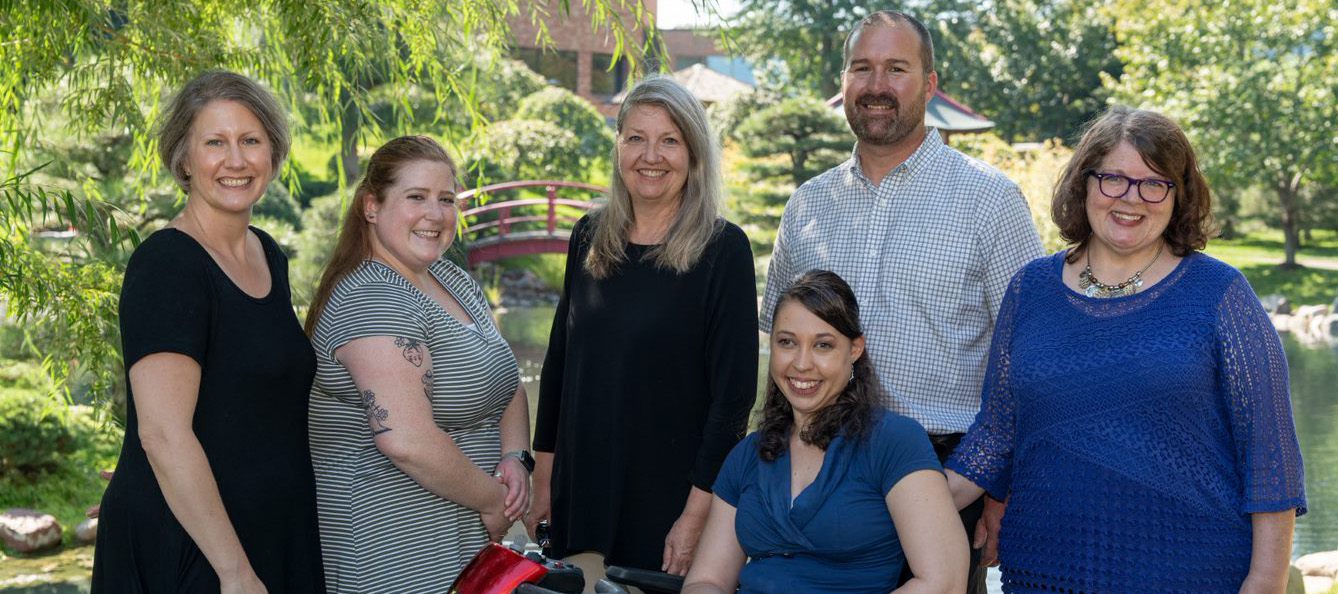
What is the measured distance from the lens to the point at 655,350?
8.75 ft

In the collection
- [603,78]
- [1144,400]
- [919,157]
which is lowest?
[1144,400]

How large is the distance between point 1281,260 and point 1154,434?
80.0 feet

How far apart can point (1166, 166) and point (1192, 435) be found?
45 cm

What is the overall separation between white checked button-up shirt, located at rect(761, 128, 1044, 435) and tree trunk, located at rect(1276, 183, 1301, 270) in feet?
73.1

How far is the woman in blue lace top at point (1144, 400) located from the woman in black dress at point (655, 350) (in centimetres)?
62

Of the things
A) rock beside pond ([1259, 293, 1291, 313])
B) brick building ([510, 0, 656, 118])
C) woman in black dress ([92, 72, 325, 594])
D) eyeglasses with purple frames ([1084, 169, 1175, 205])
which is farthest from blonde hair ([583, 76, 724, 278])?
brick building ([510, 0, 656, 118])

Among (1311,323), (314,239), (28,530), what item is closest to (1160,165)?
(28,530)

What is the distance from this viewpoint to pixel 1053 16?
3038cm

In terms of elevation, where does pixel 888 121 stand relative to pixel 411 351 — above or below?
above

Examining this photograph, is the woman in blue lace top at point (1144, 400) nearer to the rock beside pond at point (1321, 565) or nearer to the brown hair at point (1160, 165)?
the brown hair at point (1160, 165)

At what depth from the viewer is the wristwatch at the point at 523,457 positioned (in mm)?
2734

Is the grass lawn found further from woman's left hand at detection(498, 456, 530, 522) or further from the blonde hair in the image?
woman's left hand at detection(498, 456, 530, 522)

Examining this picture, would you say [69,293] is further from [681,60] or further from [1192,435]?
[681,60]

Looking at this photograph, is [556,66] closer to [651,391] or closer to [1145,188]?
[651,391]
